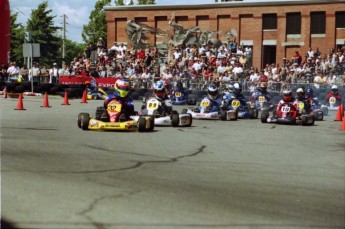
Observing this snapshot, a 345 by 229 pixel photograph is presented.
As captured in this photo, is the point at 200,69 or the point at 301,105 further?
the point at 200,69

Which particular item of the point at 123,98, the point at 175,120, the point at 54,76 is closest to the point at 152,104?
the point at 175,120

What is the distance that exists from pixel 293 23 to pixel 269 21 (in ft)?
6.12

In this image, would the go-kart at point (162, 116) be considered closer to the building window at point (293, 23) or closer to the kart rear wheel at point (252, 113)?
the kart rear wheel at point (252, 113)

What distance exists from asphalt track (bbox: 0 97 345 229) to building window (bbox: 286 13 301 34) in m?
32.3

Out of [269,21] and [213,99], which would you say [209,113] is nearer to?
[213,99]

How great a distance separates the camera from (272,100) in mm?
27281

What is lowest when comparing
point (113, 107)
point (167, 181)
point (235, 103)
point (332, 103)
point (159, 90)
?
point (167, 181)

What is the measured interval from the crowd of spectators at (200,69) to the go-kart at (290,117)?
953 cm

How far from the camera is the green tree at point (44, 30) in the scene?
69.4m

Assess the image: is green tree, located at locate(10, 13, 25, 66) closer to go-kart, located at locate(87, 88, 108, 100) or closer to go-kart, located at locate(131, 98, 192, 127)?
go-kart, located at locate(87, 88, 108, 100)

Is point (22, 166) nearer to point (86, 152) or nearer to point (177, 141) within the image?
point (86, 152)

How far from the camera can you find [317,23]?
4391cm

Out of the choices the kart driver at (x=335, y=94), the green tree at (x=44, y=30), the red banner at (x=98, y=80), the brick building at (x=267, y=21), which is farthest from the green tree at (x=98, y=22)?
the kart driver at (x=335, y=94)

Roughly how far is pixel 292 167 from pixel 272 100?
18358 millimetres
